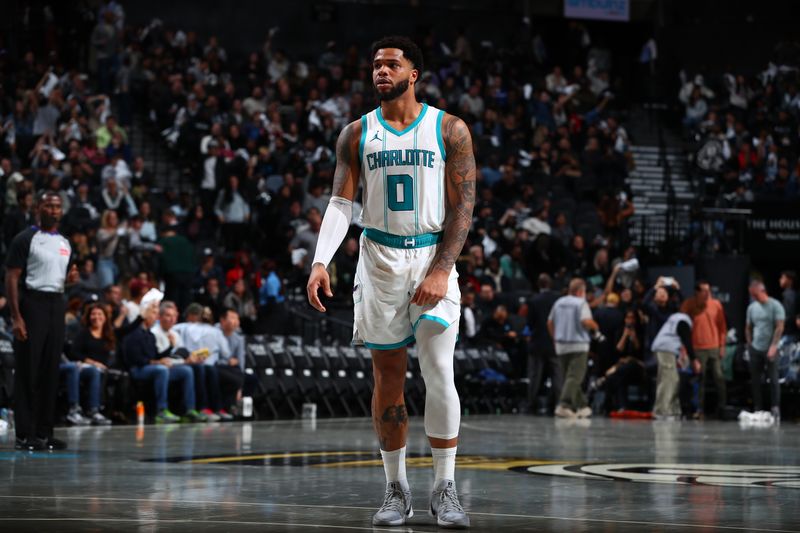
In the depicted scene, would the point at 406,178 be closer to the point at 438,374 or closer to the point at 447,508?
the point at 438,374

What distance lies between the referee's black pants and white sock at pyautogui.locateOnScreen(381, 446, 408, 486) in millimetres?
5082

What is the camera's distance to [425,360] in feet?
19.7

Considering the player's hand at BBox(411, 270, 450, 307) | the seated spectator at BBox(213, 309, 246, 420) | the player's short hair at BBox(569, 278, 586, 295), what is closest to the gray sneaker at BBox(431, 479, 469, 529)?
the player's hand at BBox(411, 270, 450, 307)

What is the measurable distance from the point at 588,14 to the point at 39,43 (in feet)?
45.4

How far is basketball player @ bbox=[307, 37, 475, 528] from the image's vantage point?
5.98 metres

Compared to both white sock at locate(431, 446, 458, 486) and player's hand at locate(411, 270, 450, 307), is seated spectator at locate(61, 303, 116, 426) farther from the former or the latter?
player's hand at locate(411, 270, 450, 307)

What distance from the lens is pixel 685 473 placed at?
864 centimetres

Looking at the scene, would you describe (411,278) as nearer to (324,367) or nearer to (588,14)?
(324,367)

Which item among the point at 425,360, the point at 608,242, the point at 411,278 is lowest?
the point at 425,360

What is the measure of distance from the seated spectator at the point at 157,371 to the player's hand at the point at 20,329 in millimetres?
5326

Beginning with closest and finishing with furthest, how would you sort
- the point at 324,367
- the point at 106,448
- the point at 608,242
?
1. the point at 106,448
2. the point at 324,367
3. the point at 608,242

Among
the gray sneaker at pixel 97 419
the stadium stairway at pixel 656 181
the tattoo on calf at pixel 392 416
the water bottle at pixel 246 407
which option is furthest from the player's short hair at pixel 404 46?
the stadium stairway at pixel 656 181

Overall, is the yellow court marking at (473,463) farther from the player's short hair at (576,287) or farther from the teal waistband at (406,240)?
the player's short hair at (576,287)

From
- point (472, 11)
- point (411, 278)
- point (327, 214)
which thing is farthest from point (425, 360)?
point (472, 11)
